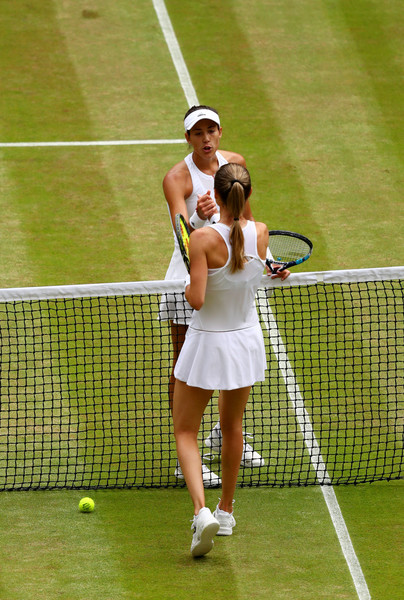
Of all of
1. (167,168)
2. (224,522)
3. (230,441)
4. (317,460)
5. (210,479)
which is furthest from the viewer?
(167,168)

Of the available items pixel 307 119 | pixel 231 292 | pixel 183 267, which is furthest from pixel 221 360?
pixel 307 119

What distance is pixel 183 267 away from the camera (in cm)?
795

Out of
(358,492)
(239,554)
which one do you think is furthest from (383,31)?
(239,554)

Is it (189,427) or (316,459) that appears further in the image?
(316,459)

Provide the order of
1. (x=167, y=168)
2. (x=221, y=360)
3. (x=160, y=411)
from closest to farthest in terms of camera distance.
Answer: (x=221, y=360)
(x=160, y=411)
(x=167, y=168)

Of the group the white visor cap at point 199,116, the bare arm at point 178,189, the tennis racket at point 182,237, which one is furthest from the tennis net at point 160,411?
the white visor cap at point 199,116

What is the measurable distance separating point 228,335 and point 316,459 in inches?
74.6

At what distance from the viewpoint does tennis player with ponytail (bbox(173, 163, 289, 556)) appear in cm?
657

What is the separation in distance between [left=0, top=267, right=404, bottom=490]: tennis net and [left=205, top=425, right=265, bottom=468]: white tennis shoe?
0.19ft

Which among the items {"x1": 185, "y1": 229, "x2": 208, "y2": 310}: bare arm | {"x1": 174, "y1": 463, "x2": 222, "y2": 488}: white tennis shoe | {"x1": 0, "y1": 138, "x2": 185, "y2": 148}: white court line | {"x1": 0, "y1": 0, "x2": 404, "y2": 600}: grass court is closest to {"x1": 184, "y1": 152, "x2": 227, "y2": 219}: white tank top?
{"x1": 185, "y1": 229, "x2": 208, "y2": 310}: bare arm

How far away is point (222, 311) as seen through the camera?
6781mm

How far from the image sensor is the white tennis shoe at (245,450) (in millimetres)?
8234

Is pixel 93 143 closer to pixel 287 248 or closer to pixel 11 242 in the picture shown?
pixel 11 242

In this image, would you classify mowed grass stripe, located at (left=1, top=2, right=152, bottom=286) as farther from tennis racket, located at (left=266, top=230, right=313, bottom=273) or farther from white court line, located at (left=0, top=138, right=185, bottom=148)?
tennis racket, located at (left=266, top=230, right=313, bottom=273)
